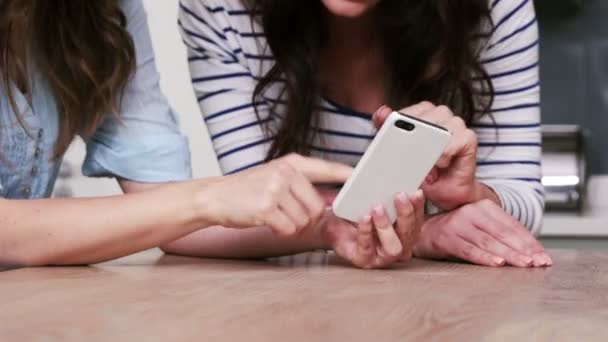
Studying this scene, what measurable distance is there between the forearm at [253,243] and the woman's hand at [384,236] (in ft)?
0.28

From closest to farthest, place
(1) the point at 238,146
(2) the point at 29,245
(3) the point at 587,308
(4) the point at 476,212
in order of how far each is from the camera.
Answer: (3) the point at 587,308
(2) the point at 29,245
(4) the point at 476,212
(1) the point at 238,146

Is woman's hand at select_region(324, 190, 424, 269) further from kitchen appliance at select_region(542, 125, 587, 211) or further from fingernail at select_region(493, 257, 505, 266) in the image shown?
kitchen appliance at select_region(542, 125, 587, 211)

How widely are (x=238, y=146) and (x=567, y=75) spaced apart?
1.56 metres

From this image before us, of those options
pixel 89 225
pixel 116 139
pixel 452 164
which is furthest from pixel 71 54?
pixel 452 164

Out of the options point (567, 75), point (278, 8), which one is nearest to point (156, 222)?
point (278, 8)

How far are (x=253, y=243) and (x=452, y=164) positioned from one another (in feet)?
0.83

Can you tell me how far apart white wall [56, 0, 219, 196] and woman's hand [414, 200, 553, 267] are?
1372 millimetres

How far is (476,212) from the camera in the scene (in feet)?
4.18

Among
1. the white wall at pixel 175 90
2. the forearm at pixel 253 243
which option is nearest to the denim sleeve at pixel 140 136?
the forearm at pixel 253 243

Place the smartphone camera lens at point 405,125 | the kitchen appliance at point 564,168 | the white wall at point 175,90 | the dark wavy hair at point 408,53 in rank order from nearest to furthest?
the smartphone camera lens at point 405,125 < the dark wavy hair at point 408,53 < the kitchen appliance at point 564,168 < the white wall at point 175,90

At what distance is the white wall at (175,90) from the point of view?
2.62 m

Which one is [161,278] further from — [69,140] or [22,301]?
[69,140]

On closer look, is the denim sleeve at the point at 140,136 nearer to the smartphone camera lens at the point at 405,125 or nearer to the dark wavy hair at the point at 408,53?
the dark wavy hair at the point at 408,53

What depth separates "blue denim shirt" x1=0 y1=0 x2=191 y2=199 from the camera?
4.33 feet
